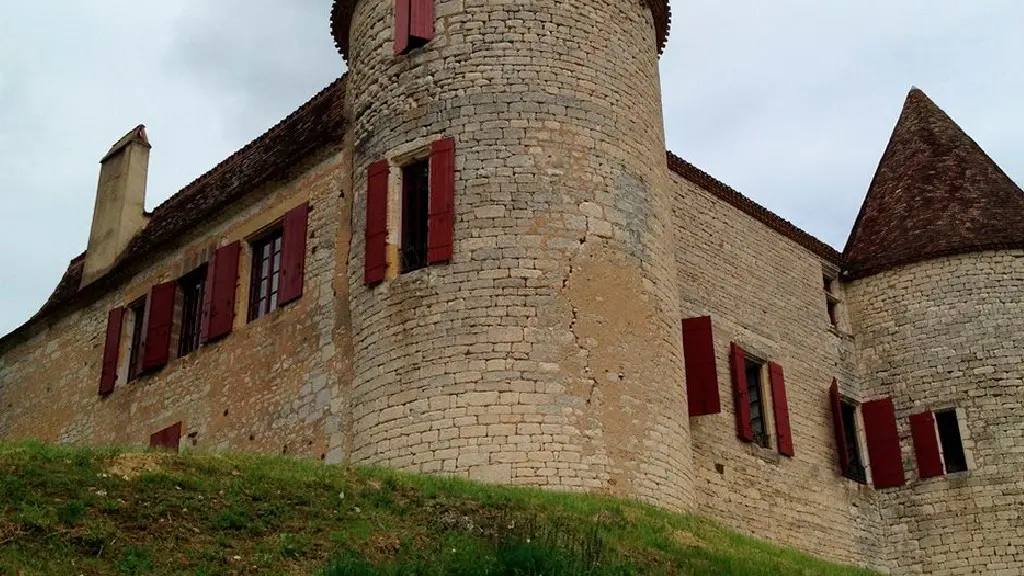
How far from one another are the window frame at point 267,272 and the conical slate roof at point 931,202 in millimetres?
9877

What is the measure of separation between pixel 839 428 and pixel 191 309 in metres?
10.2

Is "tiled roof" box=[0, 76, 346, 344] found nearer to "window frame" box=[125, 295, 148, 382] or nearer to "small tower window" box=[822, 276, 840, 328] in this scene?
"window frame" box=[125, 295, 148, 382]

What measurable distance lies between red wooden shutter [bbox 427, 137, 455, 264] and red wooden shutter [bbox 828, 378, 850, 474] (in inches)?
314

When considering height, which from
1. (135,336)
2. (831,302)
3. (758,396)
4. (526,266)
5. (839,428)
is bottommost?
(839,428)

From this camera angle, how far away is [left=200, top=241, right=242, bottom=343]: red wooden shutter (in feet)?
53.8

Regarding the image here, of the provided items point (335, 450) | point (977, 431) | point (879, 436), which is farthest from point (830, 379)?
point (335, 450)

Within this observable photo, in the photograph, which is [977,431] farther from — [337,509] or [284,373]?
[337,509]

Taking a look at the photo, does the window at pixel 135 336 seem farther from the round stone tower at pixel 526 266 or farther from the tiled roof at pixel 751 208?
the tiled roof at pixel 751 208

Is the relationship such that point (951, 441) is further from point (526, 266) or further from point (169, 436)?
point (169, 436)

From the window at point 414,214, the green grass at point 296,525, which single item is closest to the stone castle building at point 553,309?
the window at point 414,214

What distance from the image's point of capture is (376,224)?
550 inches

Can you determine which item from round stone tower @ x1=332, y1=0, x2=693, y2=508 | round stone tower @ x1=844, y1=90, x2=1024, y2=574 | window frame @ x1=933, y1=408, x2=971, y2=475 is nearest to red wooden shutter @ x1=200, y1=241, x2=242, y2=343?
round stone tower @ x1=332, y1=0, x2=693, y2=508

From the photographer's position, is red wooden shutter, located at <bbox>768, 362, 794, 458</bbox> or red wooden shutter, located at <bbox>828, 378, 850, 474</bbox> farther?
red wooden shutter, located at <bbox>828, 378, 850, 474</bbox>

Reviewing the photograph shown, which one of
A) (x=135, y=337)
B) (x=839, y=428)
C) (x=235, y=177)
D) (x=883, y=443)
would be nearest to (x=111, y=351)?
(x=135, y=337)
